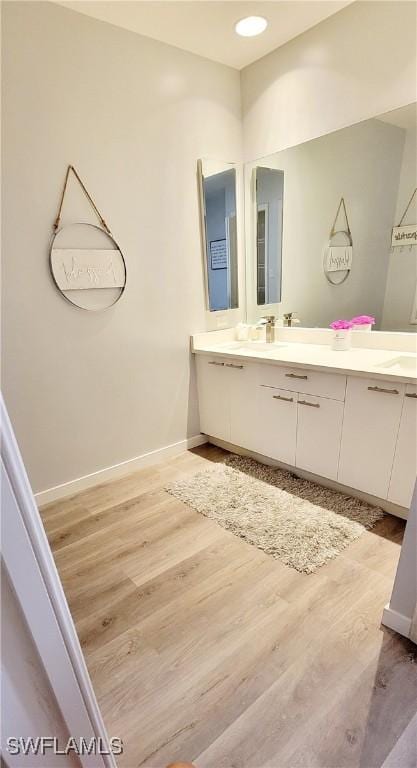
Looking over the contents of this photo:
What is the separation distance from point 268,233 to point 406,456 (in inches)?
73.5

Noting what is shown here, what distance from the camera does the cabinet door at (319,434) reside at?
81.4 inches

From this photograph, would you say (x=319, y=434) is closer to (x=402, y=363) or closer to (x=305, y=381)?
(x=305, y=381)

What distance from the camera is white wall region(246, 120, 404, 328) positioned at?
2.10m

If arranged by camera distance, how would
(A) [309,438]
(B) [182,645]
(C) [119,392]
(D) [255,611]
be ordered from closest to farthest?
(B) [182,645] < (D) [255,611] < (A) [309,438] < (C) [119,392]

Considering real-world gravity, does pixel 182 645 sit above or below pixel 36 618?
below

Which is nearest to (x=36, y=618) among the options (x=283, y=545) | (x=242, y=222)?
(x=283, y=545)

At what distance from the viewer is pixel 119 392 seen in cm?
246

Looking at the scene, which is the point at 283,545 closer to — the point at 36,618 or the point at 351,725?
the point at 351,725

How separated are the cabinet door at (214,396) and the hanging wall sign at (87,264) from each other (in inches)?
32.8

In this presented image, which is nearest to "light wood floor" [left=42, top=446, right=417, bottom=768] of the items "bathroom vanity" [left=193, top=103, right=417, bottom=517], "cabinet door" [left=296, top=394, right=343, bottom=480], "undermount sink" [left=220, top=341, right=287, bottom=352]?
"cabinet door" [left=296, top=394, right=343, bottom=480]

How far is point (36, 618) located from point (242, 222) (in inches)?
112

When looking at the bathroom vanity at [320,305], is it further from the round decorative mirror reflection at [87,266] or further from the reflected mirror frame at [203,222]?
the round decorative mirror reflection at [87,266]

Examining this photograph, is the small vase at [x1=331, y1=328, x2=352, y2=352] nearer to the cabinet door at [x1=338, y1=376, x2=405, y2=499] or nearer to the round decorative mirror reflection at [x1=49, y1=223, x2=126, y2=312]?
the cabinet door at [x1=338, y1=376, x2=405, y2=499]

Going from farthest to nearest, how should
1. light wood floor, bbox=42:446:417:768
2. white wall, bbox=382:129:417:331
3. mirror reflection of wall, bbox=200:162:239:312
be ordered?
1. mirror reflection of wall, bbox=200:162:239:312
2. white wall, bbox=382:129:417:331
3. light wood floor, bbox=42:446:417:768
